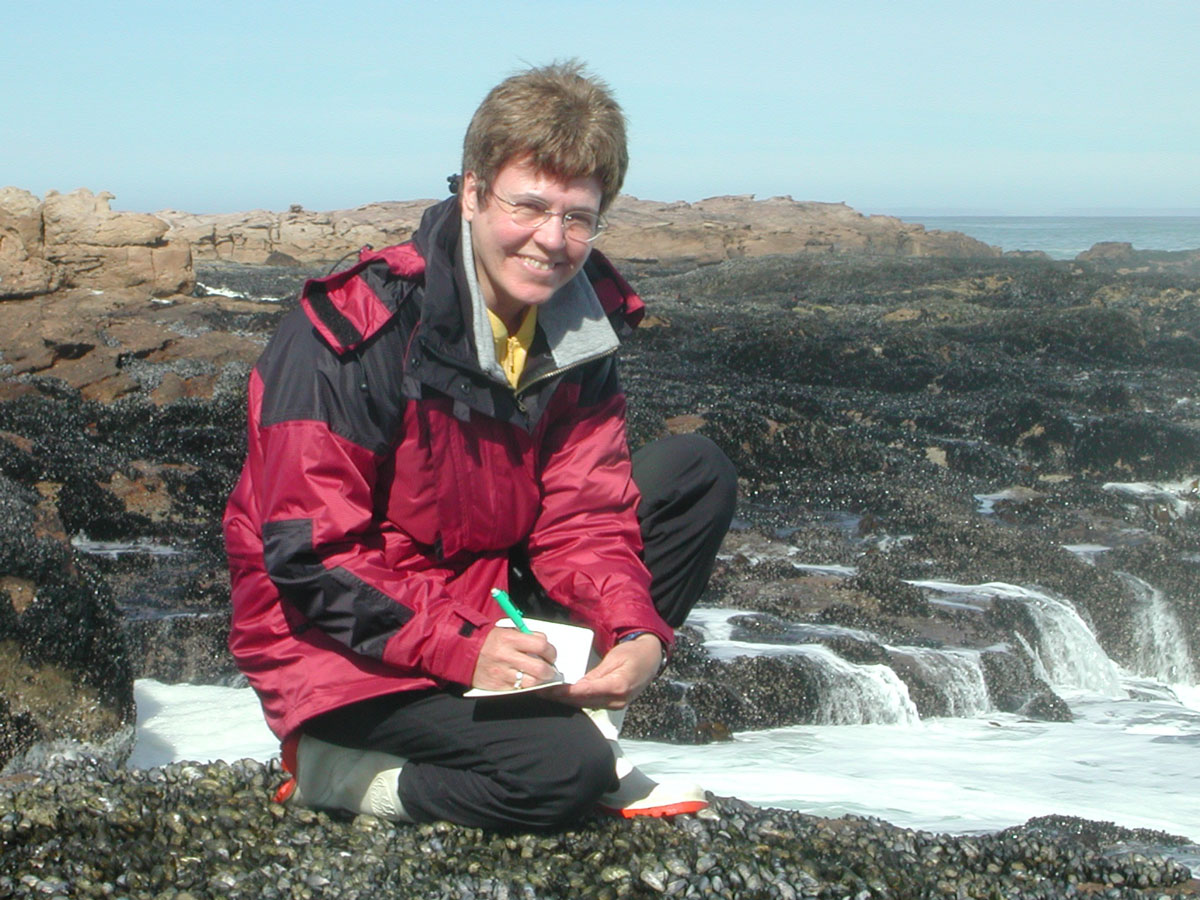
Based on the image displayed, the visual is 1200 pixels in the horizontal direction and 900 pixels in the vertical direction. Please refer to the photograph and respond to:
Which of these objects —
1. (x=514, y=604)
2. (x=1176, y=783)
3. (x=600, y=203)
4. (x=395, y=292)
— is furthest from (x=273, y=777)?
(x=1176, y=783)

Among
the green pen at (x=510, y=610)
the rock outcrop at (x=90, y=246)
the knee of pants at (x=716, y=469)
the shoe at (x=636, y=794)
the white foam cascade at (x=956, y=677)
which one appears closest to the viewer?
the green pen at (x=510, y=610)

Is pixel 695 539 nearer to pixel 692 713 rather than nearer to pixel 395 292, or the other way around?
pixel 395 292

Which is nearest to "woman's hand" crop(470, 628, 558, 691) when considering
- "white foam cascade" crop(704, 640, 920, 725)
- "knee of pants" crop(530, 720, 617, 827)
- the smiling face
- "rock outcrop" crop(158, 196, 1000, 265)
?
"knee of pants" crop(530, 720, 617, 827)

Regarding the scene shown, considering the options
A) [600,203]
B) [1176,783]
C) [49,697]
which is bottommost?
[1176,783]

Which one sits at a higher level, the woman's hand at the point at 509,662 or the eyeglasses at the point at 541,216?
the eyeglasses at the point at 541,216

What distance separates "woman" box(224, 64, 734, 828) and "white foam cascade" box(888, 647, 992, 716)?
16.3ft

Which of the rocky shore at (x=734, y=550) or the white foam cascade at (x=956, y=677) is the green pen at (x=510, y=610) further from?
the white foam cascade at (x=956, y=677)

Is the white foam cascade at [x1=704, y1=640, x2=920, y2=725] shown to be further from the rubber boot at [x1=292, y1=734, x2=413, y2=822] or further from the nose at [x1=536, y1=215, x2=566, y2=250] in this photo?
the nose at [x1=536, y1=215, x2=566, y2=250]

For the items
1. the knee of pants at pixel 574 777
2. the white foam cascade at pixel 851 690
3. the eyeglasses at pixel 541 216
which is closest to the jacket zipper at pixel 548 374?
the eyeglasses at pixel 541 216

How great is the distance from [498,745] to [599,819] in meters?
0.47

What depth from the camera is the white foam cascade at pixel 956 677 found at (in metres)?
7.93

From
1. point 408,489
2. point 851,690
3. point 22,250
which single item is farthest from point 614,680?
point 22,250

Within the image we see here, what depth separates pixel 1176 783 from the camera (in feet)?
22.2

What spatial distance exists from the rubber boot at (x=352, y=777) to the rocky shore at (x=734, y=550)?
2.7 inches
